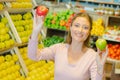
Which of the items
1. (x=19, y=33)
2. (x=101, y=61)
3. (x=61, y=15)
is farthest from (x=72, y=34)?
(x=61, y=15)

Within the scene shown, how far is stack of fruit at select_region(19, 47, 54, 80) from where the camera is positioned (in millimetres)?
4657

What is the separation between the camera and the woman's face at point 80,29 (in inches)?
93.0

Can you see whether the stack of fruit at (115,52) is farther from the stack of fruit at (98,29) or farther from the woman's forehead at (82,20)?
→ the woman's forehead at (82,20)

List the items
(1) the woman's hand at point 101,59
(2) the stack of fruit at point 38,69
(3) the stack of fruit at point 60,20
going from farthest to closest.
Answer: (3) the stack of fruit at point 60,20, (2) the stack of fruit at point 38,69, (1) the woman's hand at point 101,59

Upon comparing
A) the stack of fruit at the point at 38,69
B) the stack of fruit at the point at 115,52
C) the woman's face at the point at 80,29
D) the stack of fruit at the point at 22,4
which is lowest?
the stack of fruit at the point at 115,52

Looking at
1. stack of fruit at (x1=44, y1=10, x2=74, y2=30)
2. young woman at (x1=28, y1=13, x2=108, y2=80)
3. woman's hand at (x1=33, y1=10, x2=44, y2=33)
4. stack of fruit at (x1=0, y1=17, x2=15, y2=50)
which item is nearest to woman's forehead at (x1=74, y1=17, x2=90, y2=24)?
young woman at (x1=28, y1=13, x2=108, y2=80)

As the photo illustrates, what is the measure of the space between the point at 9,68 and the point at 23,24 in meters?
1.09

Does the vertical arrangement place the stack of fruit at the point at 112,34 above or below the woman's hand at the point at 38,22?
below

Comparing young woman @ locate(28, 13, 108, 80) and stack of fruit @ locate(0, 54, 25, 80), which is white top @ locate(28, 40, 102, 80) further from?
stack of fruit @ locate(0, 54, 25, 80)

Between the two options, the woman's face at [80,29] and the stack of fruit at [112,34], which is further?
the stack of fruit at [112,34]

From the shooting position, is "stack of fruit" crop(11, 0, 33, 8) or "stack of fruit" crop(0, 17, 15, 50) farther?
"stack of fruit" crop(11, 0, 33, 8)

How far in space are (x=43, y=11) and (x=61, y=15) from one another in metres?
4.57

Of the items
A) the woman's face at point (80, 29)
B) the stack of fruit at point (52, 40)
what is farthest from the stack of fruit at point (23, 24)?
the woman's face at point (80, 29)

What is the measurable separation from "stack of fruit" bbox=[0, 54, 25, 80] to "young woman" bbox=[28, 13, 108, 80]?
6.20ft
